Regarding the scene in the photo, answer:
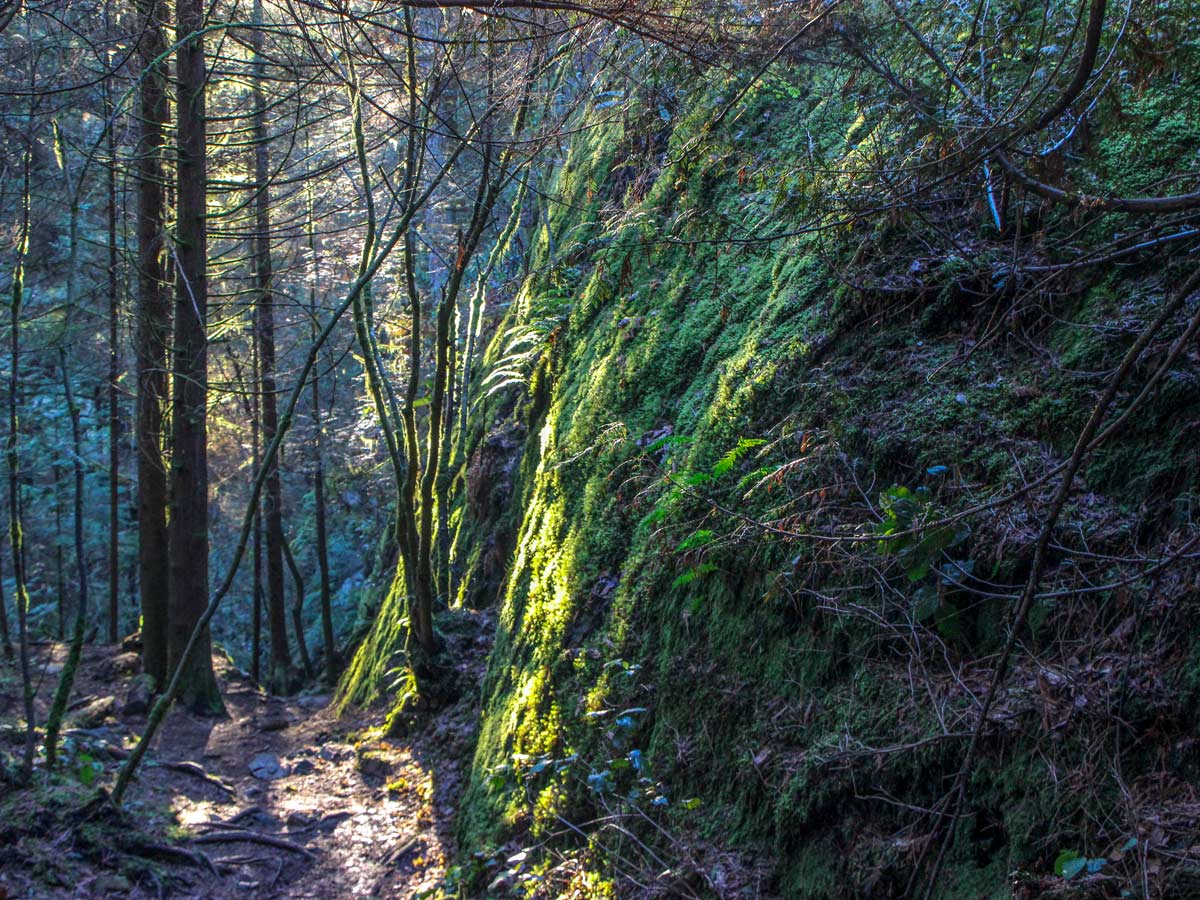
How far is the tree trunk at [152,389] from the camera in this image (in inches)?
406

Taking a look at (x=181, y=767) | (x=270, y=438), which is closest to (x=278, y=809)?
(x=181, y=767)

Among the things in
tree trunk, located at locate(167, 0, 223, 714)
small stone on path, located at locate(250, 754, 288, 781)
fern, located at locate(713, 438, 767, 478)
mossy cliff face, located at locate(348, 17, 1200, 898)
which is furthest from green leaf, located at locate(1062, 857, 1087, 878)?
tree trunk, located at locate(167, 0, 223, 714)

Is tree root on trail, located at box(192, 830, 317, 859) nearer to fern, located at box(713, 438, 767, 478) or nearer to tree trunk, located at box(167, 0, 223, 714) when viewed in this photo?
tree trunk, located at box(167, 0, 223, 714)

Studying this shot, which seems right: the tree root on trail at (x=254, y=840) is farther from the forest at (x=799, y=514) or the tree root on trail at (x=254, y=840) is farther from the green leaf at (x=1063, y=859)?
the green leaf at (x=1063, y=859)

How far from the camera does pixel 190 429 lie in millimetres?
10594

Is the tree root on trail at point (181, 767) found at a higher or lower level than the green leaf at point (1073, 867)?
lower

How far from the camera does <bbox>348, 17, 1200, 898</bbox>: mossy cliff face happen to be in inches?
105

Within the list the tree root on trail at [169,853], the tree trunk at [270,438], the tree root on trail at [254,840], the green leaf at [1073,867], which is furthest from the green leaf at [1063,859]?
the tree trunk at [270,438]

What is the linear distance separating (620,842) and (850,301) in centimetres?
316

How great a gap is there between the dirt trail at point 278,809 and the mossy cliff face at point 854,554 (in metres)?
0.93

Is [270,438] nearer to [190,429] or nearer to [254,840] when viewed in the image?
[190,429]

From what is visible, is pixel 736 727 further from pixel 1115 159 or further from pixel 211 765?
pixel 211 765

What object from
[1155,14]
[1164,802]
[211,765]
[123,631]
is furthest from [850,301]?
[123,631]

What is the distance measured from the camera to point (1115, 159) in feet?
12.4
